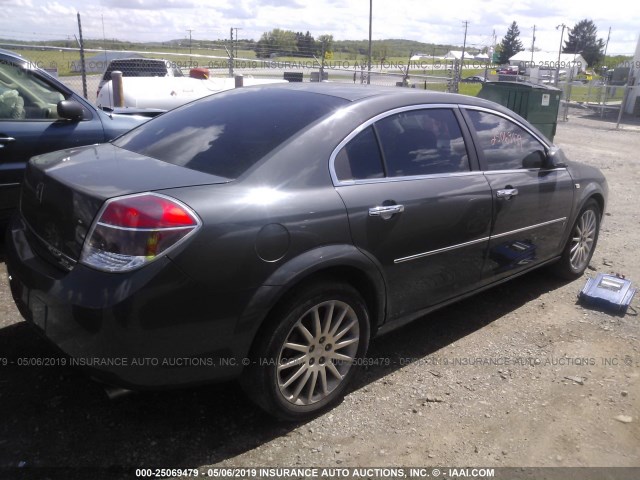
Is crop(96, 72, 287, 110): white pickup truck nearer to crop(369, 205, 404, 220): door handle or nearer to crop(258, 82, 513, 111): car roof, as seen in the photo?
crop(258, 82, 513, 111): car roof

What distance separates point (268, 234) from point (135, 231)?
0.56 m

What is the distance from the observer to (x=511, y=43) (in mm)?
102812

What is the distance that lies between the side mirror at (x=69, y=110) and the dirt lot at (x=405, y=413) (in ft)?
5.15

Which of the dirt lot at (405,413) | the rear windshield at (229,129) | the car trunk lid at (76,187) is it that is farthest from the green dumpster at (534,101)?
the car trunk lid at (76,187)

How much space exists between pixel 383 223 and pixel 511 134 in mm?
1643

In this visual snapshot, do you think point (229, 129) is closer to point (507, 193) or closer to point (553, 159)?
point (507, 193)

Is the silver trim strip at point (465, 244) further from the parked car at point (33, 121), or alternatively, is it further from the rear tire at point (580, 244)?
the parked car at point (33, 121)

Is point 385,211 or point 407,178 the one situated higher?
point 407,178

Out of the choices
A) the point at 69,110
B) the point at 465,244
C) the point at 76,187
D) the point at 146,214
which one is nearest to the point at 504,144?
the point at 465,244

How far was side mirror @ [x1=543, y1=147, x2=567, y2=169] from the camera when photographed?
168 inches

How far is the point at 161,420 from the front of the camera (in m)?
2.87

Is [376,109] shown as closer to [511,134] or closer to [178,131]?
[178,131]

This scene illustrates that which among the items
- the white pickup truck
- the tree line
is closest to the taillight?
the white pickup truck

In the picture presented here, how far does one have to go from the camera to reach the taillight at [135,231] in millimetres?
2311
